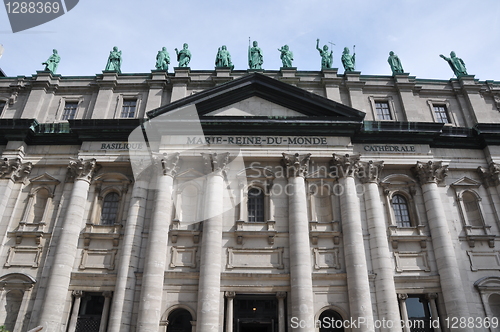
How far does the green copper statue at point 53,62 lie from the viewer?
30259 millimetres

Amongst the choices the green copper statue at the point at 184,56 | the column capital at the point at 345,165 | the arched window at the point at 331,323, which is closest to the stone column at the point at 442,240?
the column capital at the point at 345,165

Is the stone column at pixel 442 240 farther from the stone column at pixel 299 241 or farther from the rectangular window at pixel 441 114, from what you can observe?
the stone column at pixel 299 241

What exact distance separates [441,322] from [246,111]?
1725 centimetres

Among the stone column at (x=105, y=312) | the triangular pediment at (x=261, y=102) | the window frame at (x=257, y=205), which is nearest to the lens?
the stone column at (x=105, y=312)

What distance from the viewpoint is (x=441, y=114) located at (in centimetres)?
2883

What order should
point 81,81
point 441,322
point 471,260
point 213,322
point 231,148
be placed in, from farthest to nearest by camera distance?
point 81,81, point 231,148, point 471,260, point 441,322, point 213,322

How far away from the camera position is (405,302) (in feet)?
72.2

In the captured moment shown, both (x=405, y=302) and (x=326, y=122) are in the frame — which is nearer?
(x=405, y=302)

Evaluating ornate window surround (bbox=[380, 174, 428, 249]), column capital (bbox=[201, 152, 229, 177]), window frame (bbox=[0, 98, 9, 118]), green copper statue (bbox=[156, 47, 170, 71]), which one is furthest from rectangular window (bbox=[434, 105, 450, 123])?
window frame (bbox=[0, 98, 9, 118])

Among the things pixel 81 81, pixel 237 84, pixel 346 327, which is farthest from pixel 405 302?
pixel 81 81

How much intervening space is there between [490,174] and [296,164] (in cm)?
1311

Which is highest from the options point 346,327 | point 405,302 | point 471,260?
point 471,260

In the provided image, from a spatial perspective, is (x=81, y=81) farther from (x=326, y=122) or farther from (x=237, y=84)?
(x=326, y=122)

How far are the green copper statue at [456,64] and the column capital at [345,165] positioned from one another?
12822 mm
